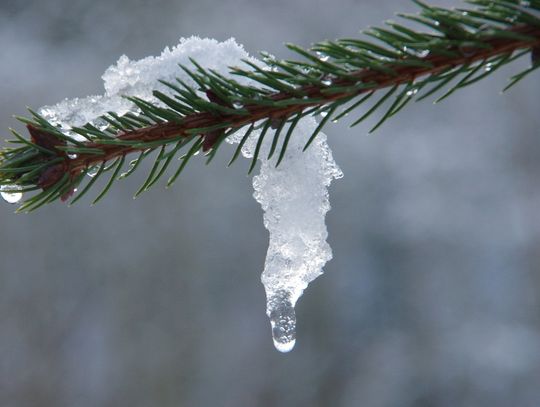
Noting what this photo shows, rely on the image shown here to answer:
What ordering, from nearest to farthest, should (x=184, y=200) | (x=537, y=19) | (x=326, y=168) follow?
(x=537, y=19) < (x=326, y=168) < (x=184, y=200)

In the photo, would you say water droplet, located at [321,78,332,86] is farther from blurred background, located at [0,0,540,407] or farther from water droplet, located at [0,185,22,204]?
blurred background, located at [0,0,540,407]

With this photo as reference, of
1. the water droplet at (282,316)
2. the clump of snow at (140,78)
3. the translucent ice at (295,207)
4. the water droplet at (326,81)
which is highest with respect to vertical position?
the clump of snow at (140,78)

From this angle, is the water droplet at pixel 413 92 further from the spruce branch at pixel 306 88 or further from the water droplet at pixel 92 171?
the water droplet at pixel 92 171

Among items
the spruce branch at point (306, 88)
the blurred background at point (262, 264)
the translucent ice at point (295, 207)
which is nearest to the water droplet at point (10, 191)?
the spruce branch at point (306, 88)

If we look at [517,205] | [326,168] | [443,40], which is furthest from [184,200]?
[443,40]

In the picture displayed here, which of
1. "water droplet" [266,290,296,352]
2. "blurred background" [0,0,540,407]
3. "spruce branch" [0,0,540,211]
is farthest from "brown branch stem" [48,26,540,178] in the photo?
"blurred background" [0,0,540,407]

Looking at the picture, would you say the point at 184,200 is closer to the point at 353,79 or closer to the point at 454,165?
the point at 454,165

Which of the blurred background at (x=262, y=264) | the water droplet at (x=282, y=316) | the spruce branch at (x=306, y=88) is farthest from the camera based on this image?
the blurred background at (x=262, y=264)
